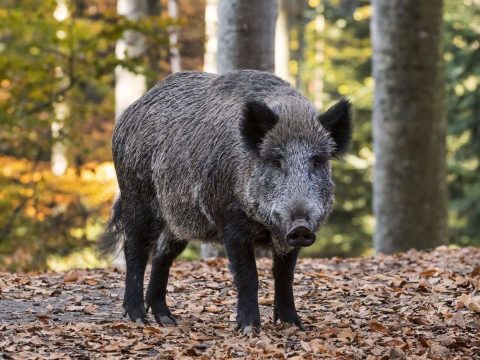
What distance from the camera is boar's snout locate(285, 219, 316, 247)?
5434mm

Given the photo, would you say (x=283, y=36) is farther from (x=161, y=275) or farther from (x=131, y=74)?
(x=161, y=275)

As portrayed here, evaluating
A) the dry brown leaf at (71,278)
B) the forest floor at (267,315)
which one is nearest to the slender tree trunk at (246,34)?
the forest floor at (267,315)

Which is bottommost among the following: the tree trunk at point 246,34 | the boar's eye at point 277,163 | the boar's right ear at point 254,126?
the boar's eye at point 277,163

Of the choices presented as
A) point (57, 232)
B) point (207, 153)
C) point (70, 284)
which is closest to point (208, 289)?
point (70, 284)

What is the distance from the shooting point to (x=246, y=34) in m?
10.1

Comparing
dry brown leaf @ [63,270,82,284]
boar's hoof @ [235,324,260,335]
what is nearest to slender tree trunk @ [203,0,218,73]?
dry brown leaf @ [63,270,82,284]

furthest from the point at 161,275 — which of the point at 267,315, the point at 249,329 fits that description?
the point at 249,329

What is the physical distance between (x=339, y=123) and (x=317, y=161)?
43cm

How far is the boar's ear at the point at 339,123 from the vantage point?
6223 mm

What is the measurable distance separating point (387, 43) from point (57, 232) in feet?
19.3

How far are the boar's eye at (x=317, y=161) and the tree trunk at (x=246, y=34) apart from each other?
13.8 feet

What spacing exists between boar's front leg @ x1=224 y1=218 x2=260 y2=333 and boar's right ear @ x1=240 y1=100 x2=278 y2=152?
53 centimetres

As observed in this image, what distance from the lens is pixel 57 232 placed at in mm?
14234

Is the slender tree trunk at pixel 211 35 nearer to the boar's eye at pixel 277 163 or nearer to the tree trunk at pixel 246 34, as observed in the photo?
the tree trunk at pixel 246 34
